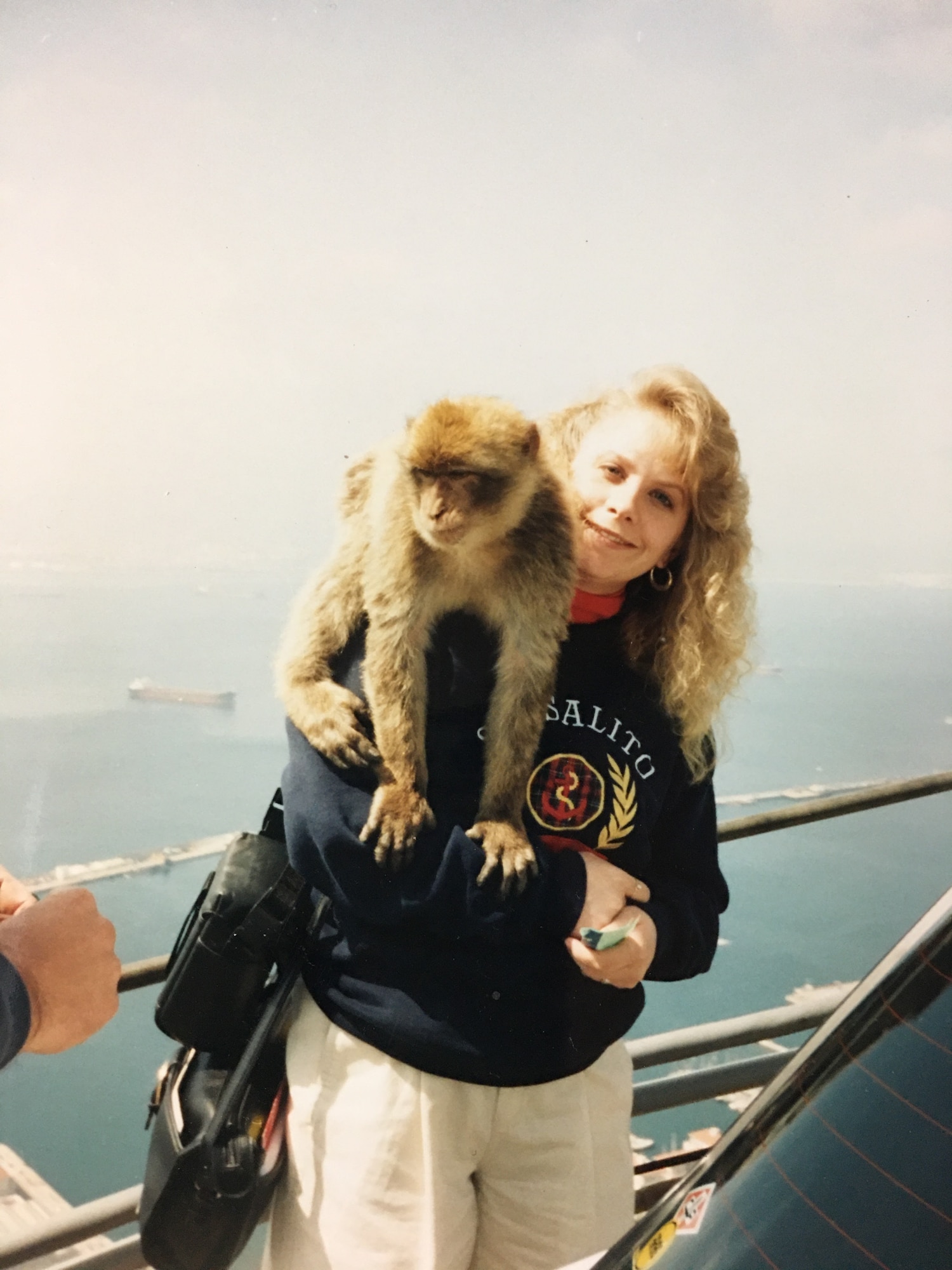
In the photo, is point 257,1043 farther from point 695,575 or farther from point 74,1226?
→ point 695,575

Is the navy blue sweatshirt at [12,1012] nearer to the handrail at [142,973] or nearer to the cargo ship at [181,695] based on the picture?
the handrail at [142,973]

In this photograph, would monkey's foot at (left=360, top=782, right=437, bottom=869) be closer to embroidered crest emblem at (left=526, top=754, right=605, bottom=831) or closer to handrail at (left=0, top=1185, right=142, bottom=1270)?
embroidered crest emblem at (left=526, top=754, right=605, bottom=831)

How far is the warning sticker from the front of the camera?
2.25 feet

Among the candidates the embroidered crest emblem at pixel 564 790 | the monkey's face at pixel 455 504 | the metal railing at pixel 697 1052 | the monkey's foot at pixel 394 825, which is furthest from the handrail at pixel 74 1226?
the monkey's face at pixel 455 504

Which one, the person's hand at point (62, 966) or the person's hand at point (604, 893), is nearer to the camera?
the person's hand at point (62, 966)

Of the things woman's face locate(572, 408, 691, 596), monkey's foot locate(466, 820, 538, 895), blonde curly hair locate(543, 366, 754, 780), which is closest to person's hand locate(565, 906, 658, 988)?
monkey's foot locate(466, 820, 538, 895)

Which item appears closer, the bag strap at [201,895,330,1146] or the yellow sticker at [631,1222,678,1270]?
the yellow sticker at [631,1222,678,1270]

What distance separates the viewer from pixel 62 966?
2.82 feet

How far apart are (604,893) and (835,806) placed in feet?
3.17

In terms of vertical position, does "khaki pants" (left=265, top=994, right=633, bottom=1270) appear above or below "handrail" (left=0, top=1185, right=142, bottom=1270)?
above

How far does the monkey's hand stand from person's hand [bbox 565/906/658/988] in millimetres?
360

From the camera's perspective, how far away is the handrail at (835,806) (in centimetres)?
168

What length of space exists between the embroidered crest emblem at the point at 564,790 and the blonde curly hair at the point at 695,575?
0.49 feet

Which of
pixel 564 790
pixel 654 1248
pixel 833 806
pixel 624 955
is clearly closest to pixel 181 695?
pixel 833 806
